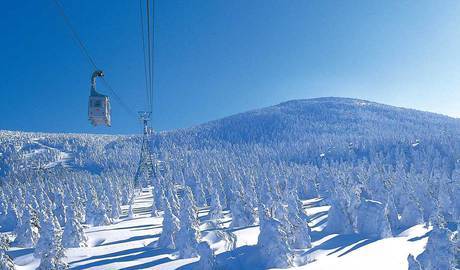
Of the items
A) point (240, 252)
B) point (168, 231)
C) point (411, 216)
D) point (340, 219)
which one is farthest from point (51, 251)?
point (411, 216)

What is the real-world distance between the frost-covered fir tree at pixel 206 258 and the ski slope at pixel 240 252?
1.63m

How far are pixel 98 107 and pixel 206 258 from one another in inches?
1001

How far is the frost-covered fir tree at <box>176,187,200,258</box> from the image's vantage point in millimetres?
46156

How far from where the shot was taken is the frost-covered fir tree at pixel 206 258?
3869 cm

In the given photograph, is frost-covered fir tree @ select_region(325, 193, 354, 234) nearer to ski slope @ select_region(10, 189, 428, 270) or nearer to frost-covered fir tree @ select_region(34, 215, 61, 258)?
ski slope @ select_region(10, 189, 428, 270)

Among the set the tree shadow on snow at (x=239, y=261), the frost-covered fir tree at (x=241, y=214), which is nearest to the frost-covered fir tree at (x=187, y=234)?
the tree shadow on snow at (x=239, y=261)

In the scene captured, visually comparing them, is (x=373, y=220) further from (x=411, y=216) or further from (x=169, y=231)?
(x=169, y=231)

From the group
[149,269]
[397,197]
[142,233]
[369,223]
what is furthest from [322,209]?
[149,269]

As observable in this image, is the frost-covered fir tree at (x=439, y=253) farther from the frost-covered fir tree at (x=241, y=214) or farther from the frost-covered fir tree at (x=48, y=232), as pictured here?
the frost-covered fir tree at (x=241, y=214)

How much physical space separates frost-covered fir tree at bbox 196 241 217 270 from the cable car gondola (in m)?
23.8

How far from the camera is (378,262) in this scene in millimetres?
41125

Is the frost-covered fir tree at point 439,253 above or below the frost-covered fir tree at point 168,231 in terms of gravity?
below

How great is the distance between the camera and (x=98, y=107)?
59.2 ft

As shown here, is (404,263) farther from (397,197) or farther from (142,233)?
(142,233)
